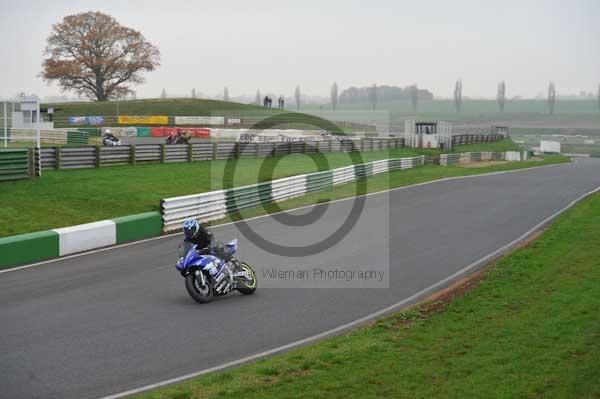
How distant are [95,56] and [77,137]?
131 ft

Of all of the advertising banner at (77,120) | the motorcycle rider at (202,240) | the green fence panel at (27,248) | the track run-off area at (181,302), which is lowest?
the track run-off area at (181,302)

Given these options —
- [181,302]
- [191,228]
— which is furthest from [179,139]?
[191,228]

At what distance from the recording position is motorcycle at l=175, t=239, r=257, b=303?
484 inches

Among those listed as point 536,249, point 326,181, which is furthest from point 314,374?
point 326,181

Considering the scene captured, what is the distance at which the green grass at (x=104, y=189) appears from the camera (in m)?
20.5

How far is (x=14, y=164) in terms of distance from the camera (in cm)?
2431

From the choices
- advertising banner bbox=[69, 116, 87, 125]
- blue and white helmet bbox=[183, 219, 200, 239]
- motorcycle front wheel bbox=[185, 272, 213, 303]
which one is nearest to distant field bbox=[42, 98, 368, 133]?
advertising banner bbox=[69, 116, 87, 125]

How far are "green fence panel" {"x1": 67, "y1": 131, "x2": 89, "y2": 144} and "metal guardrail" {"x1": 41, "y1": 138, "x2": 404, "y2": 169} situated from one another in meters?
15.4

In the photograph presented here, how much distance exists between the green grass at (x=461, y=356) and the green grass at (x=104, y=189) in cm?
1182

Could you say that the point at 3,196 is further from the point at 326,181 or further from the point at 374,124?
the point at 374,124

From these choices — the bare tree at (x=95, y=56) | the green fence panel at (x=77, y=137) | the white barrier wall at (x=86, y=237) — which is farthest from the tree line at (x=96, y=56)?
the white barrier wall at (x=86, y=237)

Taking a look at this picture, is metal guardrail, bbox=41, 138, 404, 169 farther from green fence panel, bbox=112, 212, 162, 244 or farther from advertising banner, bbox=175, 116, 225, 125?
advertising banner, bbox=175, 116, 225, 125

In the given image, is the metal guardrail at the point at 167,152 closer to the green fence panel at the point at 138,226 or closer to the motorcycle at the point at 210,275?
the green fence panel at the point at 138,226

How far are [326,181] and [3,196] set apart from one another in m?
14.6
